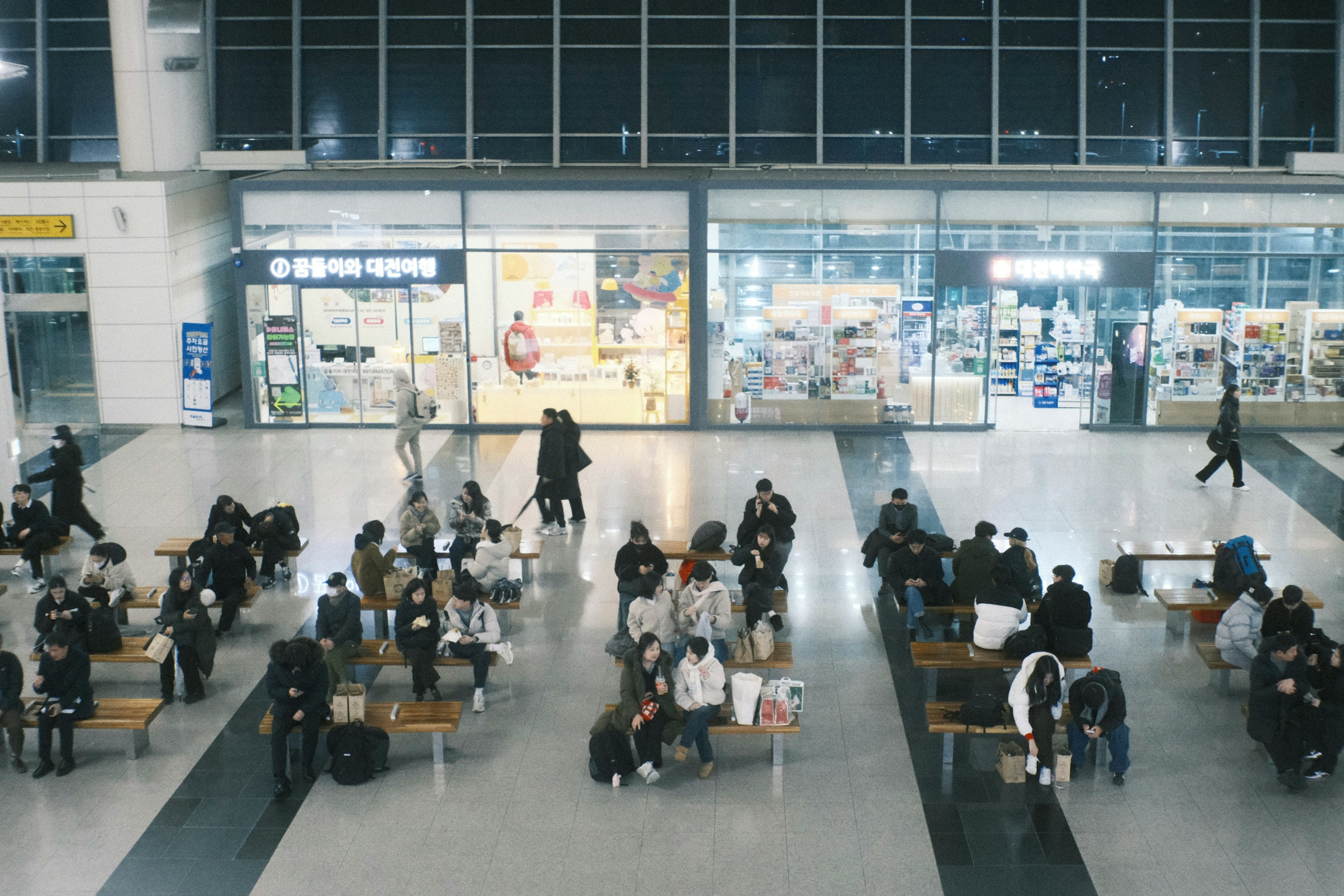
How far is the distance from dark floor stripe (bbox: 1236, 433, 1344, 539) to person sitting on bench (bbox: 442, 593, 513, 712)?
10.9 metres

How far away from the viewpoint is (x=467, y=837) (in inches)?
380

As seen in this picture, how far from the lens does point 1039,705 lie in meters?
10.3

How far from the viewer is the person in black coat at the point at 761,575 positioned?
12.6 meters

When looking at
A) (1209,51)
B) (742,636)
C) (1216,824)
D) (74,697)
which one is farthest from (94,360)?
(1209,51)

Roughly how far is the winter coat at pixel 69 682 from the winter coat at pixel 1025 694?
7351 millimetres

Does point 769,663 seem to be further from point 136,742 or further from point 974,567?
point 136,742

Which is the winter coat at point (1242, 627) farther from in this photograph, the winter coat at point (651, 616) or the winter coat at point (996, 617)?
the winter coat at point (651, 616)

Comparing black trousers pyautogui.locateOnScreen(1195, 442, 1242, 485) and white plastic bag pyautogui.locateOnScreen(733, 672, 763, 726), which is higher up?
black trousers pyautogui.locateOnScreen(1195, 442, 1242, 485)

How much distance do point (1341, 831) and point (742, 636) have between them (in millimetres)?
4874

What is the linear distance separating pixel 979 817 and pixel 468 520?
6539mm

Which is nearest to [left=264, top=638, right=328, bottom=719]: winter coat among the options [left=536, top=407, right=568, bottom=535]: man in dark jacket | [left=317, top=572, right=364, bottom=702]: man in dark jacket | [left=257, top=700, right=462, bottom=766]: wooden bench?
[left=257, top=700, right=462, bottom=766]: wooden bench

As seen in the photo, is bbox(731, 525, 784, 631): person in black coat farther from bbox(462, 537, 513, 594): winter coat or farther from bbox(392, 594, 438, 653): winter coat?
bbox(392, 594, 438, 653): winter coat

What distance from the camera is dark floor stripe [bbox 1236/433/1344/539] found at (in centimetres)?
1739

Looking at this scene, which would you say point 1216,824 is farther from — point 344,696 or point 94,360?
point 94,360
